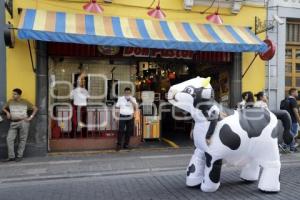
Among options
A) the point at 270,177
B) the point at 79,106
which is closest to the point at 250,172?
the point at 270,177

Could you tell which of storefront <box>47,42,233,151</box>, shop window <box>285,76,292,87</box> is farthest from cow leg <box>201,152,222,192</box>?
shop window <box>285,76,292,87</box>

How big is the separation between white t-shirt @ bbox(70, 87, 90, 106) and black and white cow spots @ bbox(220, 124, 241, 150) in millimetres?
5593

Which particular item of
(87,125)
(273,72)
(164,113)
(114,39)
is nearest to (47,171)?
(87,125)

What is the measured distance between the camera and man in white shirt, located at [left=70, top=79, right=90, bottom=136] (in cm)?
1095

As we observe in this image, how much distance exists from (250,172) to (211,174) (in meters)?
1.10

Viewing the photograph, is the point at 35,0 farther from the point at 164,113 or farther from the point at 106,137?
the point at 164,113

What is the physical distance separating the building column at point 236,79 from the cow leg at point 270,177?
18.2 ft

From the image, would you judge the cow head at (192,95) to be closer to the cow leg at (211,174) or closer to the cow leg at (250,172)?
the cow leg at (211,174)

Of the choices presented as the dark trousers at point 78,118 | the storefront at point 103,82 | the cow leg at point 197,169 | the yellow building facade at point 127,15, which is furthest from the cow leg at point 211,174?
the yellow building facade at point 127,15

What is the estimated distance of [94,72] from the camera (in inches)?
453

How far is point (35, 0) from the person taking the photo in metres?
10.1

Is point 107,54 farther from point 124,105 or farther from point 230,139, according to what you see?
point 230,139

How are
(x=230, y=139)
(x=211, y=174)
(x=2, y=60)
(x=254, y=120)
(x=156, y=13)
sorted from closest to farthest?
(x=230, y=139), (x=211, y=174), (x=254, y=120), (x=2, y=60), (x=156, y=13)

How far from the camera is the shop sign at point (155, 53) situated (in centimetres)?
1109
